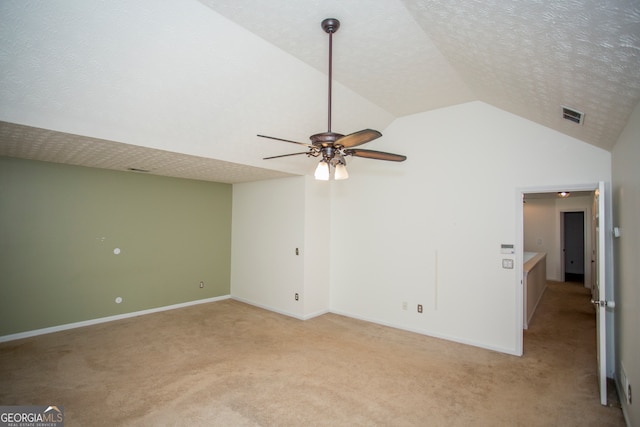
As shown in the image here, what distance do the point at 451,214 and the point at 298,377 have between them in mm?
2754

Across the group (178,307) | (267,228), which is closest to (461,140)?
(267,228)

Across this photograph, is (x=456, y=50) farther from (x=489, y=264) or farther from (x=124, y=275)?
(x=124, y=275)

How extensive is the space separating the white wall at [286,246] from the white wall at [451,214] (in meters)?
0.49

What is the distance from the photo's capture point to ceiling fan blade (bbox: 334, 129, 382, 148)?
1.99m

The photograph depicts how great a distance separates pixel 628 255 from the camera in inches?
91.3

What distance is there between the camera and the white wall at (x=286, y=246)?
5.11 meters

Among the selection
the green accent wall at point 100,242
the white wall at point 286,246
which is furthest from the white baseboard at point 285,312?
the green accent wall at point 100,242

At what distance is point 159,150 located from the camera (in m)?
3.37

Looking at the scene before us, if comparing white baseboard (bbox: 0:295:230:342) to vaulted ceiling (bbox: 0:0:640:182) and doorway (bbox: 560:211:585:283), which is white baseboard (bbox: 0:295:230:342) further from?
doorway (bbox: 560:211:585:283)

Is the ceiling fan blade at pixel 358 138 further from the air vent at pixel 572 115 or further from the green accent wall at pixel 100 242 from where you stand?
the green accent wall at pixel 100 242

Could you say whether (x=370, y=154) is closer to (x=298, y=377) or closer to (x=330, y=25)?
(x=330, y=25)

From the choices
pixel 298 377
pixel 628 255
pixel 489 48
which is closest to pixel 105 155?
pixel 298 377

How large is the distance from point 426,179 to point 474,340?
7.16 ft

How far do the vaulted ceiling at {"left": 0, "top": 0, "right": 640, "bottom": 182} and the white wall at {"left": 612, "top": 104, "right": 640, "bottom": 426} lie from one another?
0.23 m
